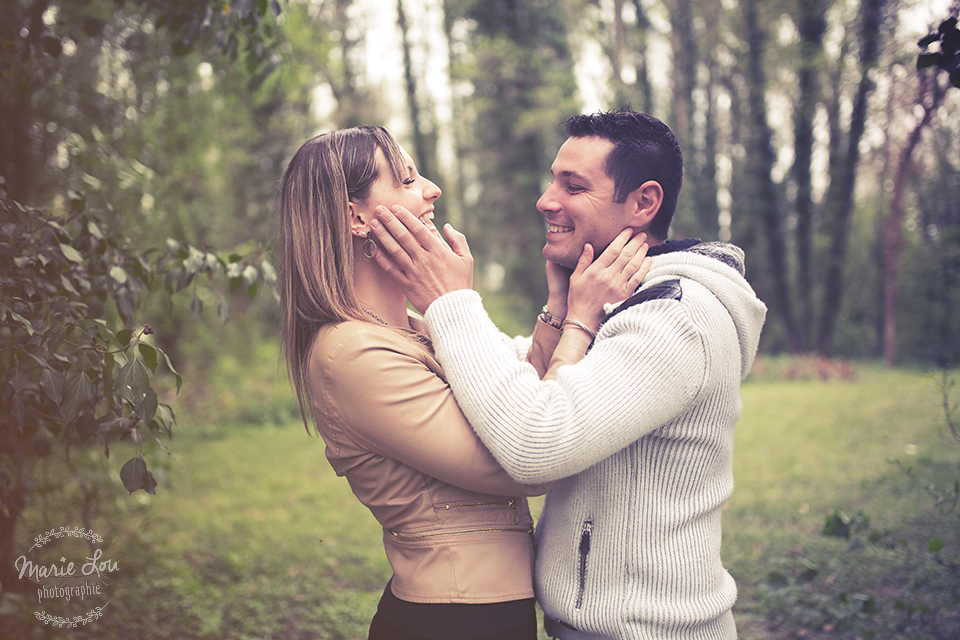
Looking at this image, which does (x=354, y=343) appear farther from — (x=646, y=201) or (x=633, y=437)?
(x=646, y=201)

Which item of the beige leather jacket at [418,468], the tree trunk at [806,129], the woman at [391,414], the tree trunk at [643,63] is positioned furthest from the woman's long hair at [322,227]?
the tree trunk at [643,63]

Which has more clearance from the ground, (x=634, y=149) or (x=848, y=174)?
(x=634, y=149)

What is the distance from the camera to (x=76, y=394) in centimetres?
185

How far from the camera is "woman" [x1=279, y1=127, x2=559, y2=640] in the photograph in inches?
63.9

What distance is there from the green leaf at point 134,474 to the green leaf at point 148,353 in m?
0.36

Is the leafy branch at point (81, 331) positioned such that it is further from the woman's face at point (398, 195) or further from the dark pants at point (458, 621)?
the dark pants at point (458, 621)

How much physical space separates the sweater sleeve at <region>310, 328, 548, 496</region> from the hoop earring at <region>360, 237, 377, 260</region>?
29 centimetres

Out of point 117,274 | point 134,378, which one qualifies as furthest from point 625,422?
point 117,274

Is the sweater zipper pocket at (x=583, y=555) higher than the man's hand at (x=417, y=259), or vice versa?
the man's hand at (x=417, y=259)

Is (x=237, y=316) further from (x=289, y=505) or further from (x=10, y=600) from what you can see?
(x=10, y=600)

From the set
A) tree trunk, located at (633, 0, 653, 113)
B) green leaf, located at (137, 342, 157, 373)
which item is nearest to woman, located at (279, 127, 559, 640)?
green leaf, located at (137, 342, 157, 373)

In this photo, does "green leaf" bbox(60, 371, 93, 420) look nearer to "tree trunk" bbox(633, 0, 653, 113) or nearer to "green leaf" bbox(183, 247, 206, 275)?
"green leaf" bbox(183, 247, 206, 275)

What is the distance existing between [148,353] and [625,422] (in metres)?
1.38

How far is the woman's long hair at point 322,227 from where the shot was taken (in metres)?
1.83
